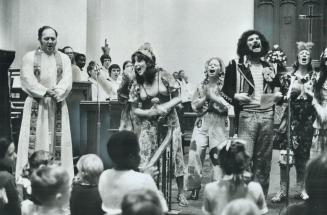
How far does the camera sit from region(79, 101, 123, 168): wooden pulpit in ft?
25.7

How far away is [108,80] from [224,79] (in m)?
4.93

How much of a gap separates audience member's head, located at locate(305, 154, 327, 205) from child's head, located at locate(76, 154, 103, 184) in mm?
1709

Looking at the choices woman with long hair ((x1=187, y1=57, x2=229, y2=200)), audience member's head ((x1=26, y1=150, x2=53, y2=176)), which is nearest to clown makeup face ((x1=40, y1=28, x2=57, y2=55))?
woman with long hair ((x1=187, y1=57, x2=229, y2=200))

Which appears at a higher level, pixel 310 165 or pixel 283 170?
pixel 310 165

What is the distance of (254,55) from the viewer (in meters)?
5.42

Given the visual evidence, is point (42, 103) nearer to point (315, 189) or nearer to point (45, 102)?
point (45, 102)

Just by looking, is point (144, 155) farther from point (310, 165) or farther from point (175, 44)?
point (175, 44)

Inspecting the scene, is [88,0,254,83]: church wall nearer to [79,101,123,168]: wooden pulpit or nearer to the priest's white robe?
[79,101,123,168]: wooden pulpit

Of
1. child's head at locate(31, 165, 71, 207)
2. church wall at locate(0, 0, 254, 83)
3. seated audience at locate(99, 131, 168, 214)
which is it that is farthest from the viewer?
church wall at locate(0, 0, 254, 83)

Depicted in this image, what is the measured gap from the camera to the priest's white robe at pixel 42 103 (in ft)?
20.7

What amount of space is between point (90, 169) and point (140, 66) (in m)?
1.67

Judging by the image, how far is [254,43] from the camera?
17.6ft

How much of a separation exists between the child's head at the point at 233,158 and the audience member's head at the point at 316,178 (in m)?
0.77

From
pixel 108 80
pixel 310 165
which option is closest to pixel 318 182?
pixel 310 165
